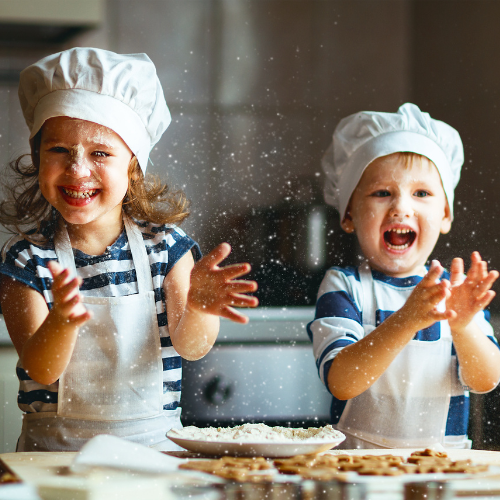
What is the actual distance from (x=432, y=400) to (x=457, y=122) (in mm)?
307

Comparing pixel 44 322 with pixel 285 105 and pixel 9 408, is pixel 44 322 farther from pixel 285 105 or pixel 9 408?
pixel 285 105

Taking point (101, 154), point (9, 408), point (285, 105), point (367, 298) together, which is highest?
point (285, 105)

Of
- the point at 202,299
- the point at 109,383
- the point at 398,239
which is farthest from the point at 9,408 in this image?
the point at 398,239

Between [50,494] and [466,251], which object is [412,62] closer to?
[466,251]

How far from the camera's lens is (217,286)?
0.38 meters

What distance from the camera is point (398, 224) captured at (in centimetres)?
51

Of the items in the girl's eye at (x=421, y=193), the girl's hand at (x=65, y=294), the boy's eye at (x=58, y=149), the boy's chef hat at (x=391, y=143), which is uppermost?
the boy's chef hat at (x=391, y=143)

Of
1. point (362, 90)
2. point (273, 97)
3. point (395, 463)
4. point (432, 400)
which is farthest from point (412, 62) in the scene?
point (395, 463)

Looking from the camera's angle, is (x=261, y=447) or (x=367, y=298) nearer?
(x=261, y=447)

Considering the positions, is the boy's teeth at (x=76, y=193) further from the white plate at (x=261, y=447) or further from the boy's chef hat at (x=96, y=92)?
the white plate at (x=261, y=447)

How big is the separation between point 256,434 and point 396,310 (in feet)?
0.64

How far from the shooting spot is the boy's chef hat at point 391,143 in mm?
527

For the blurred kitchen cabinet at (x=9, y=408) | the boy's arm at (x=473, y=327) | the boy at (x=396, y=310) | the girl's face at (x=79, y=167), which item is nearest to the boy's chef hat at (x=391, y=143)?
the boy at (x=396, y=310)

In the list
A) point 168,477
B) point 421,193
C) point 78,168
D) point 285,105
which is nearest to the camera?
point 168,477
